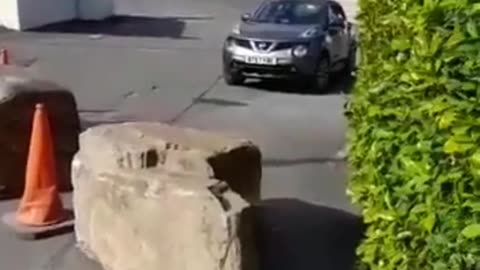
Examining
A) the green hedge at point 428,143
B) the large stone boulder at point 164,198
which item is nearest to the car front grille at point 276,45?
the large stone boulder at point 164,198

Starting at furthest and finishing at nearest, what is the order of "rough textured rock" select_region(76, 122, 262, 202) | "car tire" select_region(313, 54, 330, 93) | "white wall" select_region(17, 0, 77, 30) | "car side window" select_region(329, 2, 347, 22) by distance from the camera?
1. "white wall" select_region(17, 0, 77, 30)
2. "car side window" select_region(329, 2, 347, 22)
3. "car tire" select_region(313, 54, 330, 93)
4. "rough textured rock" select_region(76, 122, 262, 202)

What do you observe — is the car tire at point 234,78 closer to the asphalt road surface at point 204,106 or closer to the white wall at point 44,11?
the asphalt road surface at point 204,106

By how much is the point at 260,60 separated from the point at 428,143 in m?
15.4

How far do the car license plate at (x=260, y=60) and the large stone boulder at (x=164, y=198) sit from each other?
10091 millimetres

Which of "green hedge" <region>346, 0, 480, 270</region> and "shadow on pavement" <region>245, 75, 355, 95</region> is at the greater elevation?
"green hedge" <region>346, 0, 480, 270</region>

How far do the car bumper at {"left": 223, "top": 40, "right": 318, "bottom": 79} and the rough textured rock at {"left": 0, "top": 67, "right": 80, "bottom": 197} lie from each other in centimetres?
856

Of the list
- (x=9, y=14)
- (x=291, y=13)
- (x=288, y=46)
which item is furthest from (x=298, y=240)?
(x=9, y=14)

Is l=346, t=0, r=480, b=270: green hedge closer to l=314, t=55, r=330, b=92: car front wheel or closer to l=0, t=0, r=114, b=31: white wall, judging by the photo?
l=314, t=55, r=330, b=92: car front wheel

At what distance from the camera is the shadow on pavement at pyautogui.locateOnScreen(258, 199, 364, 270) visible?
8133 millimetres

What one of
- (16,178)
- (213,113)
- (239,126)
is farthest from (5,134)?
(213,113)

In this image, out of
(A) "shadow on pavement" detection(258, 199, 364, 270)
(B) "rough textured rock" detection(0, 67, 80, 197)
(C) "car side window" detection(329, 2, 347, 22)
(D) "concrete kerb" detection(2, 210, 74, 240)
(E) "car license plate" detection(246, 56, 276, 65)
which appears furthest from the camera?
(C) "car side window" detection(329, 2, 347, 22)

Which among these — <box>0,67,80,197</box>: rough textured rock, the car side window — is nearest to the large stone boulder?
<box>0,67,80,197</box>: rough textured rock

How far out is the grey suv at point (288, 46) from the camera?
736 inches

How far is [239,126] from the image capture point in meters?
14.4
